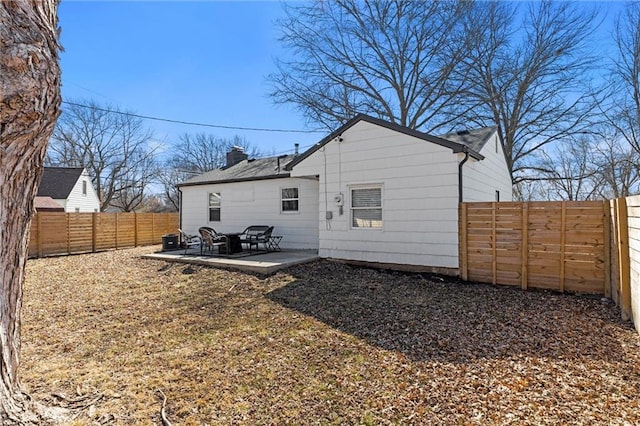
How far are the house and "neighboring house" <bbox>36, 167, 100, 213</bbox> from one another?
885 inches

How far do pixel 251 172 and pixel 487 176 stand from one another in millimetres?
8227

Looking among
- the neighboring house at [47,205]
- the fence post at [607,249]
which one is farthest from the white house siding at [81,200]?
the fence post at [607,249]

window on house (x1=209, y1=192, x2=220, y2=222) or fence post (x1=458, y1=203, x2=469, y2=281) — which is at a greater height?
window on house (x1=209, y1=192, x2=220, y2=222)

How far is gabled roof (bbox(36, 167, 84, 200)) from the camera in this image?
83.9 ft

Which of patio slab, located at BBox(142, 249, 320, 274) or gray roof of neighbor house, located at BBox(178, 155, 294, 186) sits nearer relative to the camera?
patio slab, located at BBox(142, 249, 320, 274)

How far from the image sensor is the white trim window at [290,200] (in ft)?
37.2

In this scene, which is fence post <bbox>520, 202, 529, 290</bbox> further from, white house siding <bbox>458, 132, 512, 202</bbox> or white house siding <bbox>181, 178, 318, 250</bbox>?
white house siding <bbox>181, 178, 318, 250</bbox>

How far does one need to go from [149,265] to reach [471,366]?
28.9 ft

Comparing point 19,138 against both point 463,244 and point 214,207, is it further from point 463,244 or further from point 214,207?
point 214,207

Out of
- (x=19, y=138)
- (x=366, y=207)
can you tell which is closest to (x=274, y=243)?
(x=366, y=207)

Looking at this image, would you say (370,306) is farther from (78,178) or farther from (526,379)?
(78,178)

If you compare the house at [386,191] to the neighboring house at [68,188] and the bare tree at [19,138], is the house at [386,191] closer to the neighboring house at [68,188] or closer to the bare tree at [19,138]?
the bare tree at [19,138]

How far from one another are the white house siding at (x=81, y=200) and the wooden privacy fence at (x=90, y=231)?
14.8 meters

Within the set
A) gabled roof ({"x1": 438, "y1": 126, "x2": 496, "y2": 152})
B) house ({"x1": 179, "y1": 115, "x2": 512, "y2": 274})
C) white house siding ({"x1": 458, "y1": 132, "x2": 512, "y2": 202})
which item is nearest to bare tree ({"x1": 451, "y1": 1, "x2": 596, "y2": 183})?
white house siding ({"x1": 458, "y1": 132, "x2": 512, "y2": 202})
